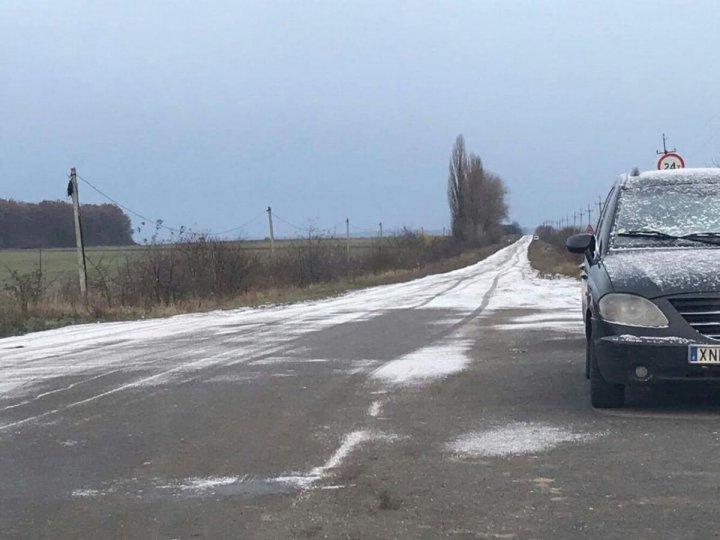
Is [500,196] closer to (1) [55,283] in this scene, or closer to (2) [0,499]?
(1) [55,283]

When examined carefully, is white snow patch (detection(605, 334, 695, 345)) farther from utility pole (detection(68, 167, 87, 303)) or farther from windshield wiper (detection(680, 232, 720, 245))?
utility pole (detection(68, 167, 87, 303))

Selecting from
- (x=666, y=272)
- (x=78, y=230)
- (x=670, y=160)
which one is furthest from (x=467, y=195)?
(x=666, y=272)

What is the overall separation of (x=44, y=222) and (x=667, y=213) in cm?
6172

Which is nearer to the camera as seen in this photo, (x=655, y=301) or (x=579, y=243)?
(x=655, y=301)

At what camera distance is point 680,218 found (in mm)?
8156

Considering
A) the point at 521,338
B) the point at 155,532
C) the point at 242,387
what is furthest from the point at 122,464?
the point at 521,338

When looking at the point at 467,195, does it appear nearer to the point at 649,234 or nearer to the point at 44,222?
the point at 44,222

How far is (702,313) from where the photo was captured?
662 centimetres

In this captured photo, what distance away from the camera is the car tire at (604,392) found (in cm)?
733

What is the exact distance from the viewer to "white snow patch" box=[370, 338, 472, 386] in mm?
9547

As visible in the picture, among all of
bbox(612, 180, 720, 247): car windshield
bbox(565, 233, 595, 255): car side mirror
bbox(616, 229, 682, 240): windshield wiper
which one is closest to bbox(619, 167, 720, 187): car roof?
bbox(612, 180, 720, 247): car windshield

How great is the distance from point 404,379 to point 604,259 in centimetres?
269

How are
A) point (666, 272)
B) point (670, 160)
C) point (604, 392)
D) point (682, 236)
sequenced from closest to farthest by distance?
point (666, 272) < point (604, 392) < point (682, 236) < point (670, 160)

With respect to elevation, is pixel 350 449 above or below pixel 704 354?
below
